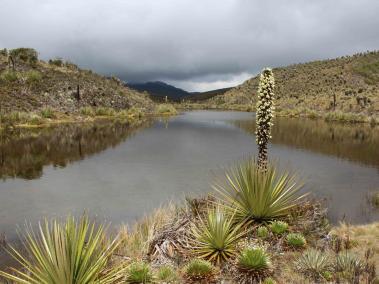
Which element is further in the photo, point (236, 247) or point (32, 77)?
point (32, 77)

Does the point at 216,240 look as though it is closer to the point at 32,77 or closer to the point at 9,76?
the point at 9,76

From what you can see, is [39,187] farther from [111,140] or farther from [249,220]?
[111,140]

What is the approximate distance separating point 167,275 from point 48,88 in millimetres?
62250

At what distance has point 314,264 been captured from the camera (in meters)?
7.18

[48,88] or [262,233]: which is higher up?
[48,88]

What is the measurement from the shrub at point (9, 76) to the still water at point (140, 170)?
26218 millimetres

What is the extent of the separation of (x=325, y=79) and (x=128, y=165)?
10597cm

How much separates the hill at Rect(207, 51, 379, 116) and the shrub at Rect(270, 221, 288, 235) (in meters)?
59.1

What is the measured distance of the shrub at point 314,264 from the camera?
712 centimetres

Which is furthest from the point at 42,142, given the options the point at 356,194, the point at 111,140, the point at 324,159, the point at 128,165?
the point at 356,194

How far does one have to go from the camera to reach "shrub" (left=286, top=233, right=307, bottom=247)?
332 inches

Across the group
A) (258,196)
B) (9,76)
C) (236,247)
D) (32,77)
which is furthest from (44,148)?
(32,77)

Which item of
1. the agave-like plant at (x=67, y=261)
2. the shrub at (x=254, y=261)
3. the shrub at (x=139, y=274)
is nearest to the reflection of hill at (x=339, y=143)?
the shrub at (x=254, y=261)

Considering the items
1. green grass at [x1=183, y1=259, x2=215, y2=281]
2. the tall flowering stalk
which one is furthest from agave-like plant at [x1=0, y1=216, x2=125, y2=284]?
the tall flowering stalk
